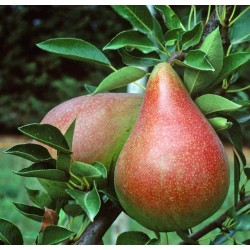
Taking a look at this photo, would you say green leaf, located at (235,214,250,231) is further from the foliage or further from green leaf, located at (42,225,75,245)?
green leaf, located at (42,225,75,245)

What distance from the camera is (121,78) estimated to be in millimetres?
583

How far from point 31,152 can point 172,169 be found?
0.16 metres

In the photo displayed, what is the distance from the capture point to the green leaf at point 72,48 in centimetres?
58

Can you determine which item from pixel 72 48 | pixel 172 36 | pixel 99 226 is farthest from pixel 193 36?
pixel 99 226

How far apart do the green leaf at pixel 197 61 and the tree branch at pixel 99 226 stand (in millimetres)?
201

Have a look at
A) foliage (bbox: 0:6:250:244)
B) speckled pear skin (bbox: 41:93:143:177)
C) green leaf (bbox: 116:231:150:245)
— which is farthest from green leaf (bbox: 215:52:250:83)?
green leaf (bbox: 116:231:150:245)

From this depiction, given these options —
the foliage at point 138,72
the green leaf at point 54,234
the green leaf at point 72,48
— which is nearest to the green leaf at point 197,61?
the foliage at point 138,72

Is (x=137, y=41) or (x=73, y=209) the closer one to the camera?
(x=137, y=41)

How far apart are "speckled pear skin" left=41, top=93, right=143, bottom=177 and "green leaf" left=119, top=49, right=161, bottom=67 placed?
0.06 meters

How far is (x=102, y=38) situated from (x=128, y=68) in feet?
12.2

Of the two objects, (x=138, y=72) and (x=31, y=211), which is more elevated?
(x=138, y=72)

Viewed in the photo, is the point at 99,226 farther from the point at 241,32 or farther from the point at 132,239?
the point at 241,32

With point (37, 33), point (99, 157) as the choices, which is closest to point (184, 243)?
point (99, 157)
